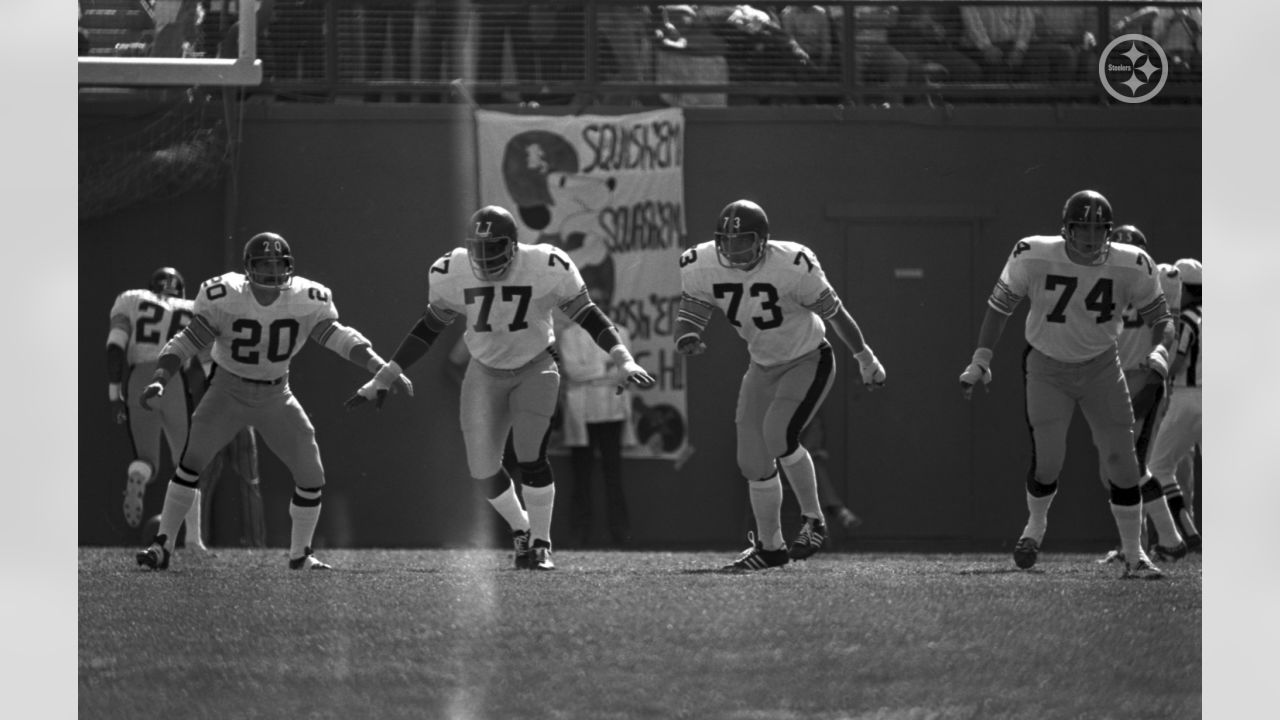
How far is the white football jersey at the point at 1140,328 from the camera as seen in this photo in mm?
8492

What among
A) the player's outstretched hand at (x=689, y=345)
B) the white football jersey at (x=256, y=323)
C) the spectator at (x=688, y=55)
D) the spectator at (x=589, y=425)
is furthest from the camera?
the spectator at (x=589, y=425)

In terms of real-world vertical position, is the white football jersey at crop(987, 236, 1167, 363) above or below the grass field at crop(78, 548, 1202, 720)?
above

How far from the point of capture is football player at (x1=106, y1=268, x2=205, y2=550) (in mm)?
9453

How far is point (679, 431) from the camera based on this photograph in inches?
400

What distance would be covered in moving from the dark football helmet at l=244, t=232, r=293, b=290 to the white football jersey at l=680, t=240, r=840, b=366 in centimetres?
162

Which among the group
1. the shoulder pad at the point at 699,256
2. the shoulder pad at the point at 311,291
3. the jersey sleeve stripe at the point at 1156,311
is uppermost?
the shoulder pad at the point at 699,256

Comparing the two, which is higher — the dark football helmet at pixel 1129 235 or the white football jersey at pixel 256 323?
the dark football helmet at pixel 1129 235

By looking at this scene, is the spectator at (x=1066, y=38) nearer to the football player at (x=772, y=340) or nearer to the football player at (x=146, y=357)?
the football player at (x=772, y=340)

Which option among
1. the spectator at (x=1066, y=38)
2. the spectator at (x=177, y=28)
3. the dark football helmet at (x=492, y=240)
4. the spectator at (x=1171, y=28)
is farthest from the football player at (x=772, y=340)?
the spectator at (x=177, y=28)

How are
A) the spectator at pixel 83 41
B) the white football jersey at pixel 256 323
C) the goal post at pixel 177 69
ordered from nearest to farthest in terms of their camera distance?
the goal post at pixel 177 69 < the spectator at pixel 83 41 < the white football jersey at pixel 256 323

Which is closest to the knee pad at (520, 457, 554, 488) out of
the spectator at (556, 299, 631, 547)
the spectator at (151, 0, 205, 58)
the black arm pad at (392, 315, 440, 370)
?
the black arm pad at (392, 315, 440, 370)

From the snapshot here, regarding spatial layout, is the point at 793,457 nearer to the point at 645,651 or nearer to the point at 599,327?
the point at 599,327

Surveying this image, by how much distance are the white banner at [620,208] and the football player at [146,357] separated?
165cm

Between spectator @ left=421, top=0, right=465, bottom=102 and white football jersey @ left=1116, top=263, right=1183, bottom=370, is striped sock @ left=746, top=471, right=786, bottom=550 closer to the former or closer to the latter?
white football jersey @ left=1116, top=263, right=1183, bottom=370
